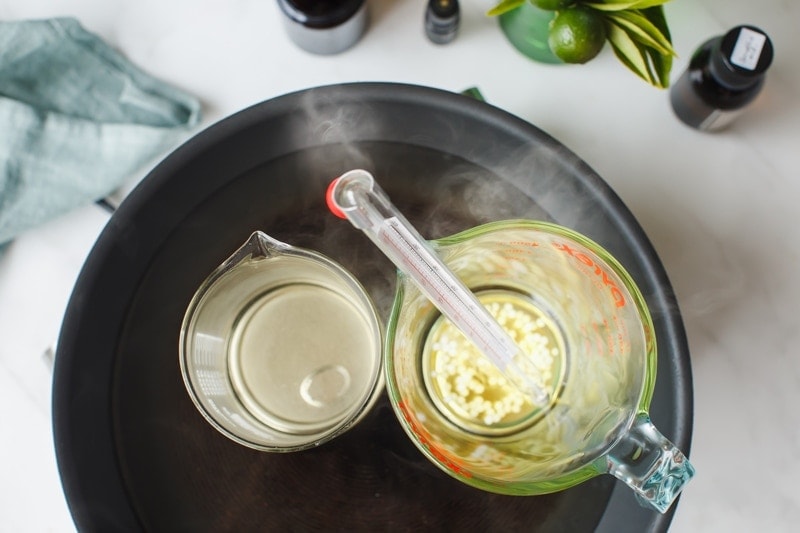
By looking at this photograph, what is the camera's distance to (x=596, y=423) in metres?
0.50

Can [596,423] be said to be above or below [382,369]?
below

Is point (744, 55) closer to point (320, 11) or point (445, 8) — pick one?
point (445, 8)

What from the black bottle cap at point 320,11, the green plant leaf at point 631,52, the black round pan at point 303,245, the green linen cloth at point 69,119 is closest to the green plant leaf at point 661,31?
the green plant leaf at point 631,52

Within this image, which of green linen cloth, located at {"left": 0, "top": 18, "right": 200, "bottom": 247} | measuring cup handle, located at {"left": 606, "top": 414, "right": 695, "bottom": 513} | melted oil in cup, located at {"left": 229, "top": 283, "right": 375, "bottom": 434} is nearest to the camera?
measuring cup handle, located at {"left": 606, "top": 414, "right": 695, "bottom": 513}

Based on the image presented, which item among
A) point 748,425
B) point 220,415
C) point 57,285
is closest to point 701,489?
point 748,425

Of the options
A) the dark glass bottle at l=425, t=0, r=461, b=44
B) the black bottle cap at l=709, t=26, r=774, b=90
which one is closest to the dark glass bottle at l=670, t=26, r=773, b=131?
the black bottle cap at l=709, t=26, r=774, b=90

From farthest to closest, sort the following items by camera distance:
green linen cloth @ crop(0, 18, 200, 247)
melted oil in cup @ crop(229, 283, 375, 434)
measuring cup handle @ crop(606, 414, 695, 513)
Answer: green linen cloth @ crop(0, 18, 200, 247) < melted oil in cup @ crop(229, 283, 375, 434) < measuring cup handle @ crop(606, 414, 695, 513)

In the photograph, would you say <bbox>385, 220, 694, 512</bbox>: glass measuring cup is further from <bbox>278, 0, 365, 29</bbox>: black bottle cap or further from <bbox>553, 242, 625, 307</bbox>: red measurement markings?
<bbox>278, 0, 365, 29</bbox>: black bottle cap

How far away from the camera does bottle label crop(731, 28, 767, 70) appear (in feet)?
1.92

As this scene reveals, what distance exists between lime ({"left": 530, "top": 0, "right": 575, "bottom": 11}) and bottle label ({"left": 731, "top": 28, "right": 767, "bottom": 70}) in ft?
0.48

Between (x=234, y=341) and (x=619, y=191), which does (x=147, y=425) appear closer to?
(x=234, y=341)

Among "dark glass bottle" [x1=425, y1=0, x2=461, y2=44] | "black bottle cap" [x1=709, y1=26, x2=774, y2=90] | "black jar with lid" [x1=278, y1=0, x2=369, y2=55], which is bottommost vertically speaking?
"black bottle cap" [x1=709, y1=26, x2=774, y2=90]

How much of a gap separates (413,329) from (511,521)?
16cm

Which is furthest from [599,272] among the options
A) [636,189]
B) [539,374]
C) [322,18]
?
[322,18]
